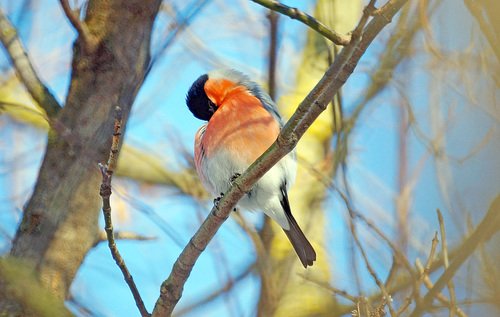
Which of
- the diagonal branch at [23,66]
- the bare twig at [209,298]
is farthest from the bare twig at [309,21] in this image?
the bare twig at [209,298]

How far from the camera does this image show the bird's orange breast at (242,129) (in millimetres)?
2910

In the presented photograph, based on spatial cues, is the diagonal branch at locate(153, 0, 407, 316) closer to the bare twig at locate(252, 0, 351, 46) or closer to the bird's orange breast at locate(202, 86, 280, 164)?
the bare twig at locate(252, 0, 351, 46)

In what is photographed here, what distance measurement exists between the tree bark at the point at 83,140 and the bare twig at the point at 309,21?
0.82 m

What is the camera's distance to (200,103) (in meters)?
3.28

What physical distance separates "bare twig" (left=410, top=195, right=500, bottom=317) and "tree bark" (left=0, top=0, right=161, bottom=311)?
53.1 inches

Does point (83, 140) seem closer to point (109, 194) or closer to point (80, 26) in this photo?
point (80, 26)

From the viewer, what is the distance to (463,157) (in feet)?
3.59

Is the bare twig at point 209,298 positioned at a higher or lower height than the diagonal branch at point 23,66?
lower

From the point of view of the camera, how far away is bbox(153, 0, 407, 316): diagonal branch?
5.30 ft

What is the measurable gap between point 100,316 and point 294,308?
52.5 inches

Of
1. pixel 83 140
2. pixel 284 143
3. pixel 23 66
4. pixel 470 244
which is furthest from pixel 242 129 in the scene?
pixel 470 244

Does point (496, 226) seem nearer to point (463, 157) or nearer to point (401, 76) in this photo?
point (463, 157)

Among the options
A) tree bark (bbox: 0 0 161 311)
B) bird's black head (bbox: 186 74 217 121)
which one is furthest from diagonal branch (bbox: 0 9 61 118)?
bird's black head (bbox: 186 74 217 121)

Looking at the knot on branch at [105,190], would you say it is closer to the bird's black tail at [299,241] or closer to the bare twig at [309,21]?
the bare twig at [309,21]
